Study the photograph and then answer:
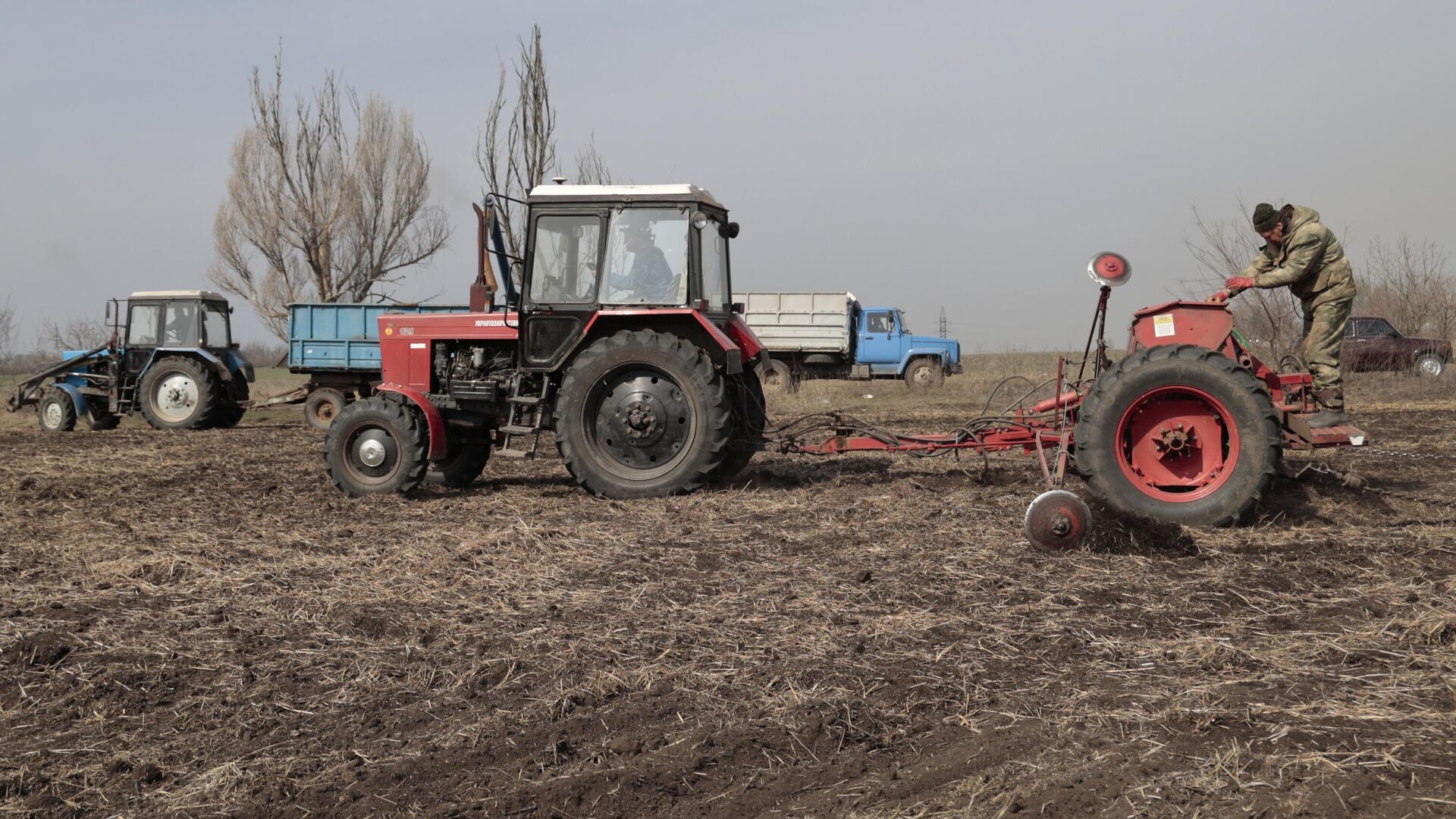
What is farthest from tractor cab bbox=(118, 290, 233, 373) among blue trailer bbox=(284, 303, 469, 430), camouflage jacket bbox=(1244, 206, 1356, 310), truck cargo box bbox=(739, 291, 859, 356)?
camouflage jacket bbox=(1244, 206, 1356, 310)

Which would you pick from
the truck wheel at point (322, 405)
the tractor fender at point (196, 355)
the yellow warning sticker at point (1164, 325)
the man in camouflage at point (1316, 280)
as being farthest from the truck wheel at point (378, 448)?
the tractor fender at point (196, 355)

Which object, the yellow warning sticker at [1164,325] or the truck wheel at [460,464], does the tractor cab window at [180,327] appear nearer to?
the truck wheel at [460,464]

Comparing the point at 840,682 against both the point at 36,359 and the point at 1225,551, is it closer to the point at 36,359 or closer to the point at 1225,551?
the point at 1225,551

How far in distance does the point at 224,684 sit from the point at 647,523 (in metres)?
3.13

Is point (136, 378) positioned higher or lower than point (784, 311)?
lower

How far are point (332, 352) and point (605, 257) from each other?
1032 cm

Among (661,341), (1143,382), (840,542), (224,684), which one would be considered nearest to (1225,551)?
(1143,382)

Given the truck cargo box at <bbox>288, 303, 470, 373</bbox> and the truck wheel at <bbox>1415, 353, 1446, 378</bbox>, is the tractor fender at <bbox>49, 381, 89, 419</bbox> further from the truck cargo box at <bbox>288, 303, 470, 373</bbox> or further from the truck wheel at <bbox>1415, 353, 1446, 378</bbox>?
the truck wheel at <bbox>1415, 353, 1446, 378</bbox>

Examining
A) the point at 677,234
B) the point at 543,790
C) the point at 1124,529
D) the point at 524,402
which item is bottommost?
the point at 543,790

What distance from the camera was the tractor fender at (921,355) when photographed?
23969mm

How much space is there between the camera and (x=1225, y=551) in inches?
212

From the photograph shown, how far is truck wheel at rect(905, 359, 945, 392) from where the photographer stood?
2359 centimetres

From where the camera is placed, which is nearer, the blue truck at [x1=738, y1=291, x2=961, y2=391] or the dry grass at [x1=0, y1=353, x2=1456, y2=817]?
the dry grass at [x1=0, y1=353, x2=1456, y2=817]

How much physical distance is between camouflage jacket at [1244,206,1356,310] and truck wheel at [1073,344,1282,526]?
34.0 inches
